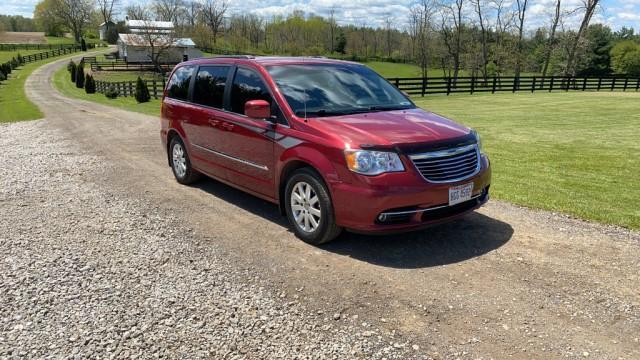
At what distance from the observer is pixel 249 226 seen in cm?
548

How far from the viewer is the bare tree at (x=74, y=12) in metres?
109

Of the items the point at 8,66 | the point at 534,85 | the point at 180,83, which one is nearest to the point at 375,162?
the point at 180,83

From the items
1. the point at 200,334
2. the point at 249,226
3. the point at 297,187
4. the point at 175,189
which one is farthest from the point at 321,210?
the point at 175,189

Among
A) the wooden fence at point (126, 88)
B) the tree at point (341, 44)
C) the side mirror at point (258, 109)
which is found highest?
the tree at point (341, 44)

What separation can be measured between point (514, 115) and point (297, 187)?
15.6m

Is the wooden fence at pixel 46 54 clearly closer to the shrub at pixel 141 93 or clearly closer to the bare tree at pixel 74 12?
the bare tree at pixel 74 12

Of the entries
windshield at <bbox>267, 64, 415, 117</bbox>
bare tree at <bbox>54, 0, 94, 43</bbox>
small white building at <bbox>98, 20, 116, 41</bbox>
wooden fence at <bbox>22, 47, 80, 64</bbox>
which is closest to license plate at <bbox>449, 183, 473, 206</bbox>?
windshield at <bbox>267, 64, 415, 117</bbox>

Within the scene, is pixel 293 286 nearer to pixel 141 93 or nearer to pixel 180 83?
pixel 180 83

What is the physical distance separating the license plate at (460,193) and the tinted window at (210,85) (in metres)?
3.16

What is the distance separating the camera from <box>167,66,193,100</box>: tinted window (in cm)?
700

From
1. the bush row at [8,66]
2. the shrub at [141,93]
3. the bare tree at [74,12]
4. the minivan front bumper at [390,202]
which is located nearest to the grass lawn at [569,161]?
the minivan front bumper at [390,202]

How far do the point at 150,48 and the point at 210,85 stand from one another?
6131 centimetres

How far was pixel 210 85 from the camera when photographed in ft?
20.8

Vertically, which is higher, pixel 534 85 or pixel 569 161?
pixel 534 85
